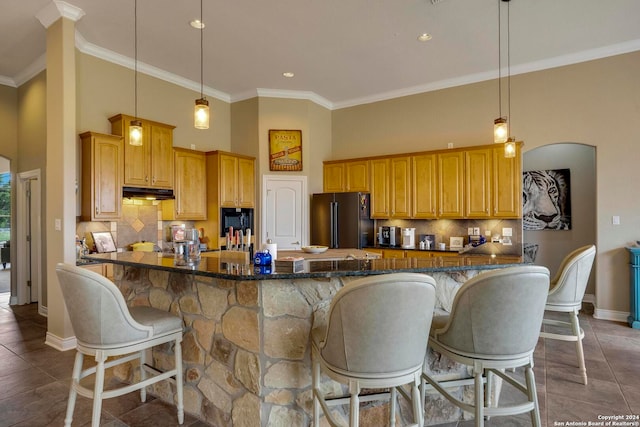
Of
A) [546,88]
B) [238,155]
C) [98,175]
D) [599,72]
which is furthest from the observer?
[238,155]

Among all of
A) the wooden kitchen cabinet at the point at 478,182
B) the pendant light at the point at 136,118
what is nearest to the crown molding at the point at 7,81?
the pendant light at the point at 136,118

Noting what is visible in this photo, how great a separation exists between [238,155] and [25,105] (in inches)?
122

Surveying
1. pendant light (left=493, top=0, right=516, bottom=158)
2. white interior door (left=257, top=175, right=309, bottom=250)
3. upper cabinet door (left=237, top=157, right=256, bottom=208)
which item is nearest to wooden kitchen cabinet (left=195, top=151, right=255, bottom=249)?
upper cabinet door (left=237, top=157, right=256, bottom=208)

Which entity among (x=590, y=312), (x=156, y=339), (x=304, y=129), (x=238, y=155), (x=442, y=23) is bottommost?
(x=590, y=312)

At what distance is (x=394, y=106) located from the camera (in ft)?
20.2

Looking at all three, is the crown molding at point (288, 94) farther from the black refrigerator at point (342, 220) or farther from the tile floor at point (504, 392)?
the tile floor at point (504, 392)

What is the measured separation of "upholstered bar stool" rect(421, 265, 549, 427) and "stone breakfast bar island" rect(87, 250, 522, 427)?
1.15ft

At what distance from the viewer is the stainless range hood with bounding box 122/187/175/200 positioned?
462cm

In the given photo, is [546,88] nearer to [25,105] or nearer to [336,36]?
[336,36]

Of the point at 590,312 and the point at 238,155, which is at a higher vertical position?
the point at 238,155

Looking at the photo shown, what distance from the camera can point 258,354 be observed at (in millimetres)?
1979

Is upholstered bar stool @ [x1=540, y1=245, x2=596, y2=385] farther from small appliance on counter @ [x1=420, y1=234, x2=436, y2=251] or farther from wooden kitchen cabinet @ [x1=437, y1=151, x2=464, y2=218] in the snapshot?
small appliance on counter @ [x1=420, y1=234, x2=436, y2=251]

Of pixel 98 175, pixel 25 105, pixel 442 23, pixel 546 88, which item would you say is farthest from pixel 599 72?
pixel 25 105

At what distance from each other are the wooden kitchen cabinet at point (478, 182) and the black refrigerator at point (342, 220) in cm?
155
